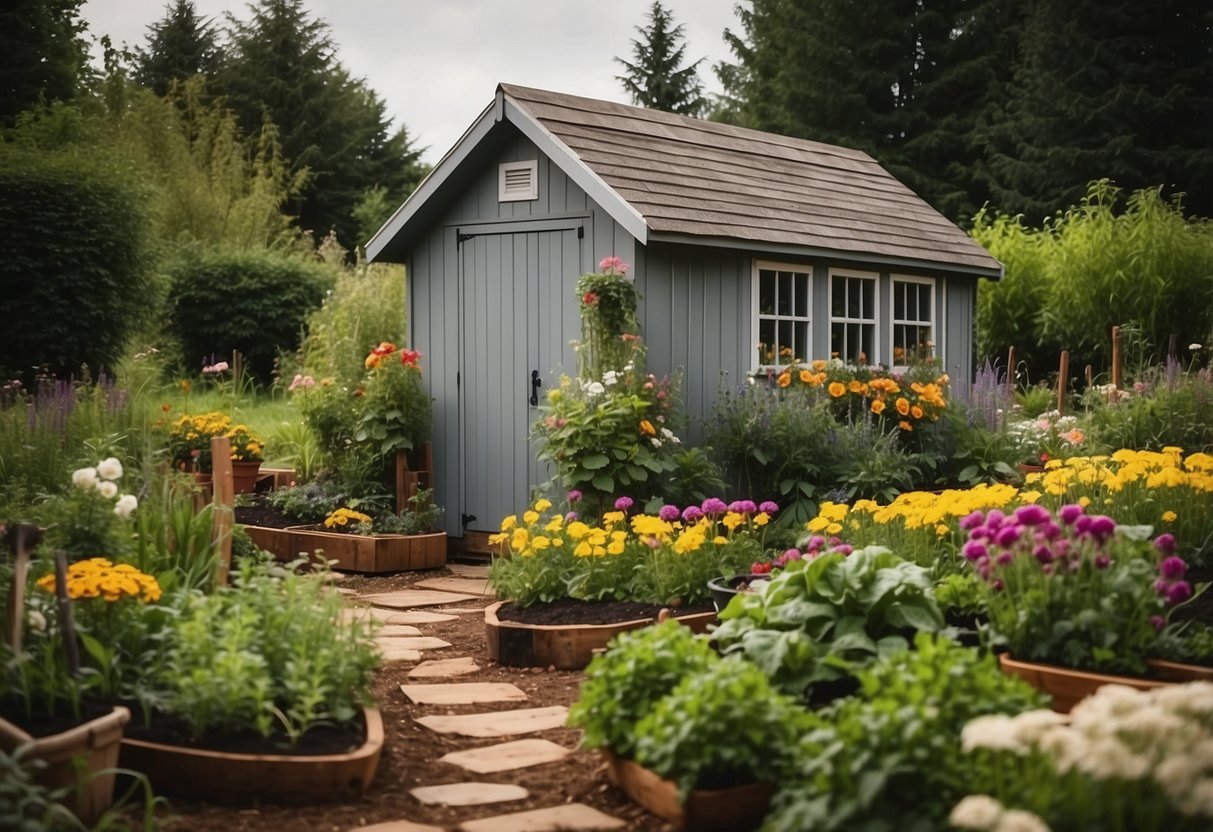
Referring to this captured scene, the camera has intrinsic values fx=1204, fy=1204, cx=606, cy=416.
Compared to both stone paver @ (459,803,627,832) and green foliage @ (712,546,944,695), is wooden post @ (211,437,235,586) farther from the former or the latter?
green foliage @ (712,546,944,695)

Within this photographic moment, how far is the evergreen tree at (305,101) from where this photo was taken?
3172cm

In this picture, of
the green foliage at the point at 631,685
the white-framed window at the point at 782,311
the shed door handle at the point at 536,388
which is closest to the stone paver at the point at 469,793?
the green foliage at the point at 631,685

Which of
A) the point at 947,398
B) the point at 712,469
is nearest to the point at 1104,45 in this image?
the point at 947,398

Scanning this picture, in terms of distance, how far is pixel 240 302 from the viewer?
1848cm

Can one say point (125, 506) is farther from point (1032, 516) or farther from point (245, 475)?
point (245, 475)

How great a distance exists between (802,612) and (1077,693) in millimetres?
923

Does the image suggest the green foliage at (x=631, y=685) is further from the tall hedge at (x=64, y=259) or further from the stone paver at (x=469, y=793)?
the tall hedge at (x=64, y=259)

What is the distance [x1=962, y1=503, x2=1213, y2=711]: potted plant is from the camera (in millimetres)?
3959

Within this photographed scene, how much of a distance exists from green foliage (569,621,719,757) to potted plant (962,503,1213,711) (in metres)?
1.10

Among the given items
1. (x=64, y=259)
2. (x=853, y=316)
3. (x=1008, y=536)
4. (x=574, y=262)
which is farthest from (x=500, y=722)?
(x=64, y=259)

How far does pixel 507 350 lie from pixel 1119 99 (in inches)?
679

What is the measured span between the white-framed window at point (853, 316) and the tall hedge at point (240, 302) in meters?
10.5

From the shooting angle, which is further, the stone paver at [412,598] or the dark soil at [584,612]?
A: the stone paver at [412,598]

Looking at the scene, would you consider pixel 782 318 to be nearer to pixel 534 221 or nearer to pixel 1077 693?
pixel 534 221
